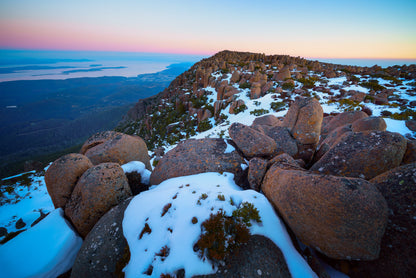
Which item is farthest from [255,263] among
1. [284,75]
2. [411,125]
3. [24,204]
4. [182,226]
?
[284,75]

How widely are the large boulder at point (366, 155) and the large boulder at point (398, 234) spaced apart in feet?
3.67

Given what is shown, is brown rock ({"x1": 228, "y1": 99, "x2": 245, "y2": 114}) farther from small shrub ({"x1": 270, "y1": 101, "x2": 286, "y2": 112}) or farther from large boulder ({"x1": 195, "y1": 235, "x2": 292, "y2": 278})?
large boulder ({"x1": 195, "y1": 235, "x2": 292, "y2": 278})

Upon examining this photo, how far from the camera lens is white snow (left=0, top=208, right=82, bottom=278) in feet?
17.4

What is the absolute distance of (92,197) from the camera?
6199 millimetres

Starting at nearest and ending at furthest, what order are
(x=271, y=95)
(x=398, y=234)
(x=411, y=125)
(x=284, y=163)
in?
(x=398, y=234)
(x=284, y=163)
(x=411, y=125)
(x=271, y=95)

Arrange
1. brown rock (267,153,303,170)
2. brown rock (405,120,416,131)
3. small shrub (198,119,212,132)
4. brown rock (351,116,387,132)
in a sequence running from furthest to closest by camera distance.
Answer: small shrub (198,119,212,132)
brown rock (405,120,416,131)
brown rock (351,116,387,132)
brown rock (267,153,303,170)

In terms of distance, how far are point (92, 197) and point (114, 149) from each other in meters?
3.09

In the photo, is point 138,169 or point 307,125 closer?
point 138,169

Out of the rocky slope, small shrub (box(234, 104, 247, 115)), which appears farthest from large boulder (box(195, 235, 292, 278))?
small shrub (box(234, 104, 247, 115))

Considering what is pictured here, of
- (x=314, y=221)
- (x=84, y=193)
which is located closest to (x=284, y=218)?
(x=314, y=221)

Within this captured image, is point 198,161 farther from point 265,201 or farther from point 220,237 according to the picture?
point 220,237

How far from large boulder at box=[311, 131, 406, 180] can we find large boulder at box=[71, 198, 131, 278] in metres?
7.31

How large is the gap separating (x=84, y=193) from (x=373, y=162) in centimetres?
1035

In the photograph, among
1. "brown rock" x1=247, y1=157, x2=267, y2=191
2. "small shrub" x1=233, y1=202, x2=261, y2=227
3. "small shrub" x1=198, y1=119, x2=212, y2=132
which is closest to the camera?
"small shrub" x1=233, y1=202, x2=261, y2=227
